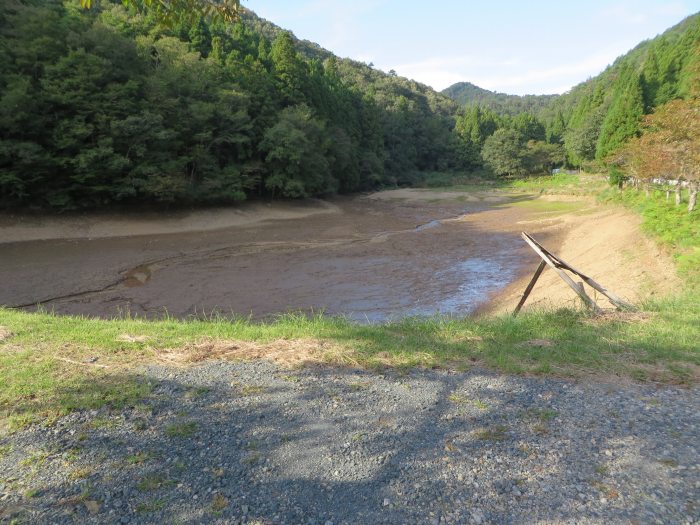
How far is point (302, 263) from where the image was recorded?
60.3 ft

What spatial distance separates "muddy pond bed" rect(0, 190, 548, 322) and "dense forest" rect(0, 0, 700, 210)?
8.02 feet

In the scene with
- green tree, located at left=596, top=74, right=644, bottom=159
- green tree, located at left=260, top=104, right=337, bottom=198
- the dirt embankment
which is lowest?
the dirt embankment

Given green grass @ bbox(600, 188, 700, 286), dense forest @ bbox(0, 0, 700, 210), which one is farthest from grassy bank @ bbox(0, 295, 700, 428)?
green grass @ bbox(600, 188, 700, 286)

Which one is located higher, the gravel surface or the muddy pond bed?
the gravel surface

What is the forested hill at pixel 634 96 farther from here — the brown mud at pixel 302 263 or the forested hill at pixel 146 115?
the forested hill at pixel 146 115

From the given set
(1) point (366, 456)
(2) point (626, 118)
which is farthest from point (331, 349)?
(2) point (626, 118)

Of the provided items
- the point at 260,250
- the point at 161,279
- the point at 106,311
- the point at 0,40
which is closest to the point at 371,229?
the point at 260,250

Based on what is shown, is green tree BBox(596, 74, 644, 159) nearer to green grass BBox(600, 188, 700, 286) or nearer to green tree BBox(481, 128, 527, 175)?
green grass BBox(600, 188, 700, 286)

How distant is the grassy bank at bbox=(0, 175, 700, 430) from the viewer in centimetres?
376

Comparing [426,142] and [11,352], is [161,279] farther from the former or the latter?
[426,142]

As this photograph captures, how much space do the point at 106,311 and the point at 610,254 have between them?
1576 cm

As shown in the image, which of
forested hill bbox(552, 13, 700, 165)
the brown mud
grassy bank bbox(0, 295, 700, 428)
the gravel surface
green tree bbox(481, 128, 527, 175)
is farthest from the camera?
green tree bbox(481, 128, 527, 175)

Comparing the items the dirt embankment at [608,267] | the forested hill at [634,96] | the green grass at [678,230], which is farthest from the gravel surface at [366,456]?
the forested hill at [634,96]

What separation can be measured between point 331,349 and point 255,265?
45.0ft
